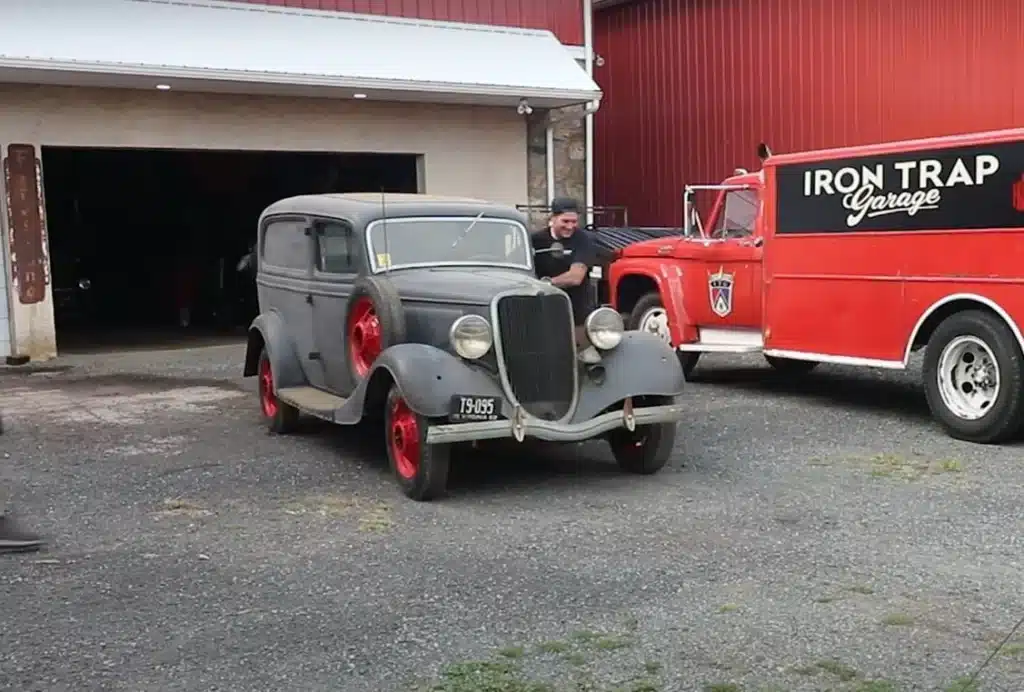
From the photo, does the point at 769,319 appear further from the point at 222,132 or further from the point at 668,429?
the point at 222,132

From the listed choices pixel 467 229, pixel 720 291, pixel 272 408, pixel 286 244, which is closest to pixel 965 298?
pixel 720 291

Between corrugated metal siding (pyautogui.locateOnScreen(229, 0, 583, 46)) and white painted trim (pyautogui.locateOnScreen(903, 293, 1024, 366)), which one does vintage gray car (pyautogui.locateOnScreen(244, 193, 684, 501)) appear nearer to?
white painted trim (pyautogui.locateOnScreen(903, 293, 1024, 366))

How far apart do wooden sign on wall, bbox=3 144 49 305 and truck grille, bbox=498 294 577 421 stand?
8.64m

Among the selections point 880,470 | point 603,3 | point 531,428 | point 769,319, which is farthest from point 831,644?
point 603,3

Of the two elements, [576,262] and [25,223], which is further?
[25,223]

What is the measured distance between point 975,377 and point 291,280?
5116 millimetres

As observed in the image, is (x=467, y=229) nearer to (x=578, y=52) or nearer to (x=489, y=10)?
(x=489, y=10)

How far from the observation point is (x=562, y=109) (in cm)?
1627

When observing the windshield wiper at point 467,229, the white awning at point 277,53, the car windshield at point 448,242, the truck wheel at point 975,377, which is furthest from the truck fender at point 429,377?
the white awning at point 277,53

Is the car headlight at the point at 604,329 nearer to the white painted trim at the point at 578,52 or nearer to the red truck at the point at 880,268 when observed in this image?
the red truck at the point at 880,268

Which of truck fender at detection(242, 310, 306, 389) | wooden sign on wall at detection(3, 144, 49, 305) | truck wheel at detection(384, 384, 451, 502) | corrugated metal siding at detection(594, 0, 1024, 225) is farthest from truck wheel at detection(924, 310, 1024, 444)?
wooden sign on wall at detection(3, 144, 49, 305)

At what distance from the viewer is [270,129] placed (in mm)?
14344

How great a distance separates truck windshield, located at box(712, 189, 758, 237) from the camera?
10.1 m

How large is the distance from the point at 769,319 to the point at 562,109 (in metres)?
7.58
